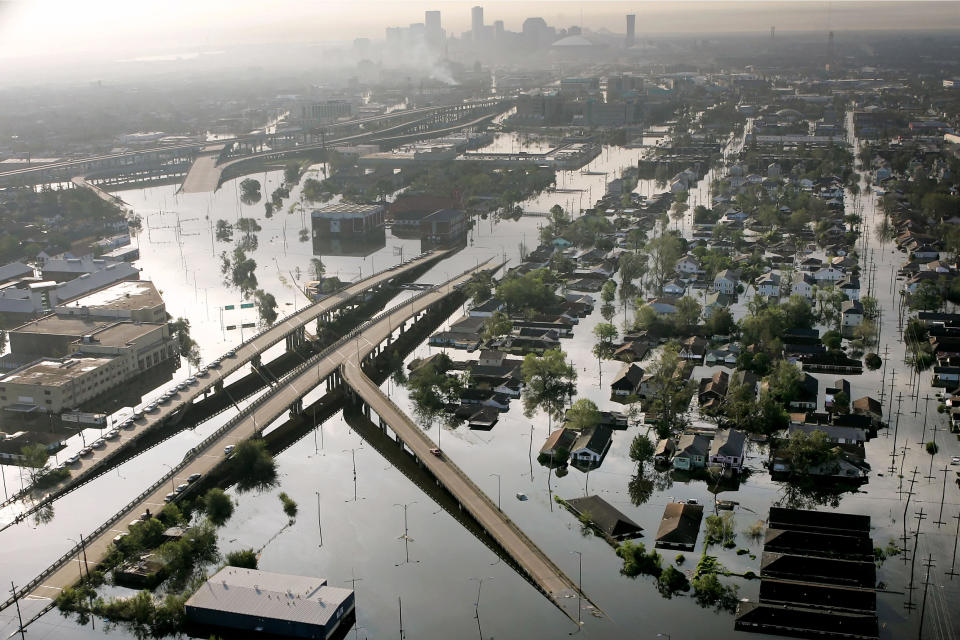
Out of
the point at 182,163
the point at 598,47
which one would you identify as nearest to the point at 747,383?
the point at 182,163

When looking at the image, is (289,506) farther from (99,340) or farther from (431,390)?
(99,340)

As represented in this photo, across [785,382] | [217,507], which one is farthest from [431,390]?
[785,382]

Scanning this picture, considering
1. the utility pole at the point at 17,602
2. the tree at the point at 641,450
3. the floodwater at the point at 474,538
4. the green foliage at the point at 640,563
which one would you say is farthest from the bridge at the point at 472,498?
the utility pole at the point at 17,602

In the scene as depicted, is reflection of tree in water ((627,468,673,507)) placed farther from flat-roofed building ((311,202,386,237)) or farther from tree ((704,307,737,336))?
flat-roofed building ((311,202,386,237))

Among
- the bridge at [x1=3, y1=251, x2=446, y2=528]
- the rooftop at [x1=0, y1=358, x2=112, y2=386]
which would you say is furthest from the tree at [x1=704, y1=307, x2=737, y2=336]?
the rooftop at [x1=0, y1=358, x2=112, y2=386]

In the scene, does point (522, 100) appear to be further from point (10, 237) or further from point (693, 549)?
point (693, 549)

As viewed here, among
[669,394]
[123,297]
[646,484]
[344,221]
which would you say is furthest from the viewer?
[344,221]

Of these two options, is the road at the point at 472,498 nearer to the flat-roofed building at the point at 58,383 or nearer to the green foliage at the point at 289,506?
the green foliage at the point at 289,506
